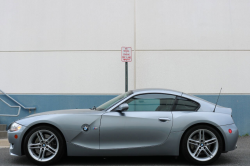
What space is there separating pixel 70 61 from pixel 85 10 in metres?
1.68

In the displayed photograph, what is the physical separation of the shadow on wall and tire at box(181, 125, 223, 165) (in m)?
4.19

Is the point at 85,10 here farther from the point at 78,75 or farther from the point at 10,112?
the point at 10,112

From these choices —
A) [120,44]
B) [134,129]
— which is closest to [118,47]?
[120,44]

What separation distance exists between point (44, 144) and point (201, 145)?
8.36ft

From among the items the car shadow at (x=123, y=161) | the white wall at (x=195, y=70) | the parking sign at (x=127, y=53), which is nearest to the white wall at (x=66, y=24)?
the white wall at (x=195, y=70)

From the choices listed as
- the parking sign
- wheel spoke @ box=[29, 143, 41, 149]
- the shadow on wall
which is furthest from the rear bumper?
the shadow on wall

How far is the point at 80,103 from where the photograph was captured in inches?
348

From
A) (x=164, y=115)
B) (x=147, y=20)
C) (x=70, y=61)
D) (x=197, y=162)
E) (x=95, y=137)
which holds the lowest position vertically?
(x=197, y=162)

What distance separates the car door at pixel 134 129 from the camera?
4.64 meters

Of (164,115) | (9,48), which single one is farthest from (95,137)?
(9,48)

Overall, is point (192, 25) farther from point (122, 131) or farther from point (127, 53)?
point (122, 131)

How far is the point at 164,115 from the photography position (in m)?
4.78

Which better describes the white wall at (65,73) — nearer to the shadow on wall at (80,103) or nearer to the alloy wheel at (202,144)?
the shadow on wall at (80,103)

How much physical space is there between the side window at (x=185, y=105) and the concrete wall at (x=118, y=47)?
3.92m
